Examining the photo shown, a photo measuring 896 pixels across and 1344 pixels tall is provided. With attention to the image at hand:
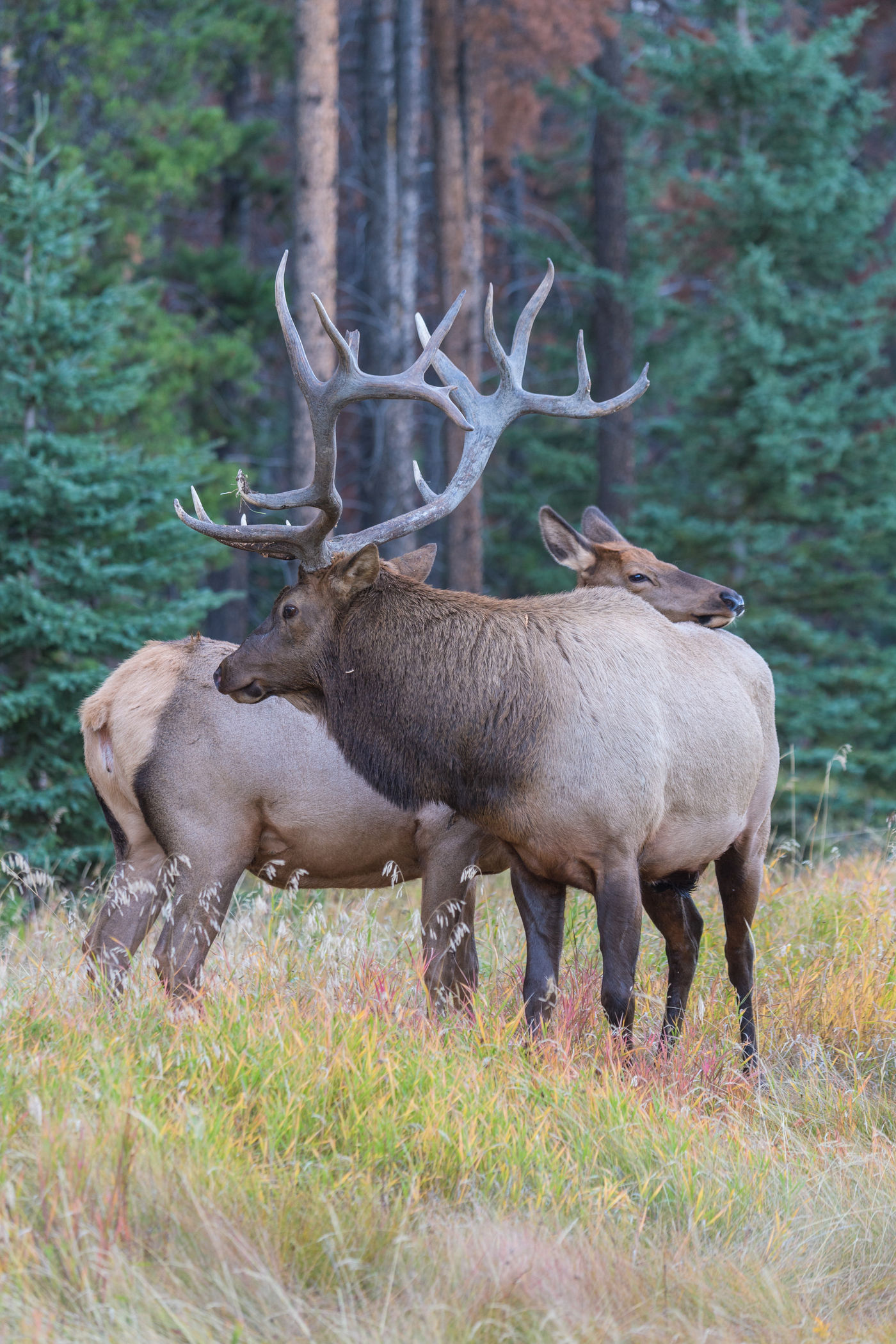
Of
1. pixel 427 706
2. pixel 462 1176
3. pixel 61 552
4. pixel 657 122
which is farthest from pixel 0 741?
pixel 657 122

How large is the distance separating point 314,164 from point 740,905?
9.24 m

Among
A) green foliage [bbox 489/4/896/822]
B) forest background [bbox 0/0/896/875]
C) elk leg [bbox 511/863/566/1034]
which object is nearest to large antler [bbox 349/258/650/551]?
elk leg [bbox 511/863/566/1034]

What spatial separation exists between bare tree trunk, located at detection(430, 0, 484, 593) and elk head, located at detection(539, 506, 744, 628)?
9.66 m

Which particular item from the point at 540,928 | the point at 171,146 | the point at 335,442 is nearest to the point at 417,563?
the point at 335,442

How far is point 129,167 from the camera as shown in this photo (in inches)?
558

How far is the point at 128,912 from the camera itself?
5.74m

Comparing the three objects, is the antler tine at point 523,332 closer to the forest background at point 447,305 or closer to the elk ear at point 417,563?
the elk ear at point 417,563

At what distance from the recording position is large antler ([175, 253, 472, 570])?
16.8 feet

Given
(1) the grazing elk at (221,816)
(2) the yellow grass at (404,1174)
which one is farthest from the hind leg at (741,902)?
(2) the yellow grass at (404,1174)

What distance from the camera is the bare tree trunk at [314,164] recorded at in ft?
40.8

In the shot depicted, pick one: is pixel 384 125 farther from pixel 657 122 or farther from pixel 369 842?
pixel 369 842

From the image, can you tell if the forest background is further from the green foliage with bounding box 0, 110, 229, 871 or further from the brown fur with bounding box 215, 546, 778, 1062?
the brown fur with bounding box 215, 546, 778, 1062

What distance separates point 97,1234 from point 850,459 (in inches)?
596

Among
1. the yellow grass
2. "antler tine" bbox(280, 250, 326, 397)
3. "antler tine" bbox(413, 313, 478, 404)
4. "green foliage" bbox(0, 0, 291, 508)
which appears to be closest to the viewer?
the yellow grass
